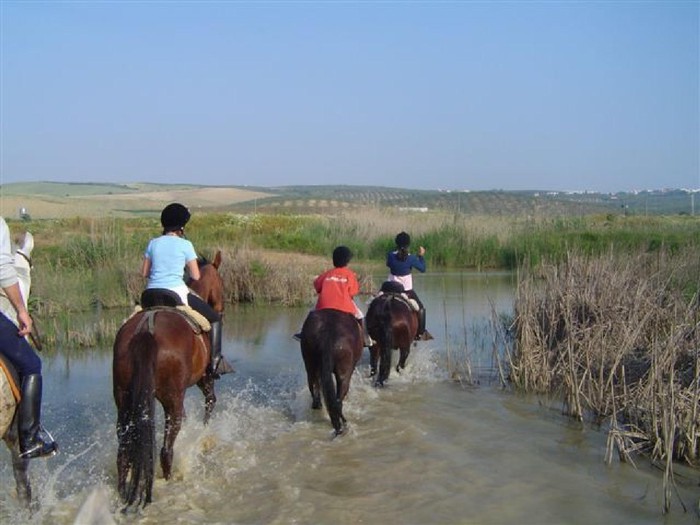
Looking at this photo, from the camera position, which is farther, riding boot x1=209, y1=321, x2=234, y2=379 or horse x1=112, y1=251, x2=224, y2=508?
riding boot x1=209, y1=321, x2=234, y2=379

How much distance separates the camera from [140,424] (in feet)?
19.6

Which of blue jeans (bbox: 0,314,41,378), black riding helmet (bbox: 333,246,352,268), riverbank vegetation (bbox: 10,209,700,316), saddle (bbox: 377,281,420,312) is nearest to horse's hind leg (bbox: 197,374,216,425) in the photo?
black riding helmet (bbox: 333,246,352,268)

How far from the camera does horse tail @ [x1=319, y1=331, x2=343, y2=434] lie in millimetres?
8242

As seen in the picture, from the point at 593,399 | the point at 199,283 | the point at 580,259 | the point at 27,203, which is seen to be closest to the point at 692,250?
the point at 580,259

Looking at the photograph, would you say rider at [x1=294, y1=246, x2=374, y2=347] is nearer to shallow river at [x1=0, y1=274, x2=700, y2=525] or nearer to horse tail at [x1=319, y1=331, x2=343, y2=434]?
horse tail at [x1=319, y1=331, x2=343, y2=434]

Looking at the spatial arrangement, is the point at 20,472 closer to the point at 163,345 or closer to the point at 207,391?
the point at 163,345

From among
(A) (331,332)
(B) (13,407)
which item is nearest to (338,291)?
(A) (331,332)

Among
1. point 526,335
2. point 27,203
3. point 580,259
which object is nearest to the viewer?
point 526,335

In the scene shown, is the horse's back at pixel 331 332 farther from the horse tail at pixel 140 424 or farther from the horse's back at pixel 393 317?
the horse tail at pixel 140 424

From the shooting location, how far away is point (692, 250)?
14.7 meters

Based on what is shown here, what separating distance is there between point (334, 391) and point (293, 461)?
2.93ft

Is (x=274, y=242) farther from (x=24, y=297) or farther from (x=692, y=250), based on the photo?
(x=24, y=297)

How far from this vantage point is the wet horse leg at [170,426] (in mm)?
6617

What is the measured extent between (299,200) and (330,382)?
9126 cm
